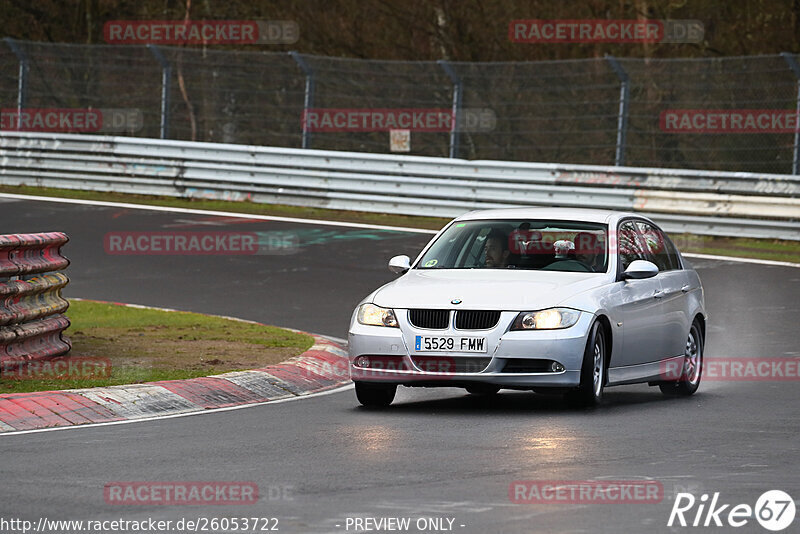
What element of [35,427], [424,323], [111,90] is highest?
[111,90]

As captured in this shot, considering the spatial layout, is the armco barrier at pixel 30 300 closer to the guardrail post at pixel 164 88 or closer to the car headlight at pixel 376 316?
the car headlight at pixel 376 316

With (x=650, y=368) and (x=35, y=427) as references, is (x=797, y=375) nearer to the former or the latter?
(x=650, y=368)

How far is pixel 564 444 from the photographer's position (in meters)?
9.03

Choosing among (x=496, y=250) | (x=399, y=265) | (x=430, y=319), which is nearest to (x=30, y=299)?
A: (x=399, y=265)

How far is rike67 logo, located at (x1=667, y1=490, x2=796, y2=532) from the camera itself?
22.2 ft

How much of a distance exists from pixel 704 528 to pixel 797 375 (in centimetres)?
661

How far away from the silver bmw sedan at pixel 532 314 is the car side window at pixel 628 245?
0.02m

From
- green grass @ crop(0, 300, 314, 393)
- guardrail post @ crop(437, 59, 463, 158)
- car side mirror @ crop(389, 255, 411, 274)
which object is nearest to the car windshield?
car side mirror @ crop(389, 255, 411, 274)

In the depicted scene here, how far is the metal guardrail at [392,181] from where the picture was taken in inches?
941

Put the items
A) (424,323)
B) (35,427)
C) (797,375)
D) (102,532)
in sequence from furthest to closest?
(797,375) → (424,323) → (35,427) → (102,532)

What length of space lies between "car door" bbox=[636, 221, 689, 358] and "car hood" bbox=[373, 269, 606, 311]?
3.07 feet

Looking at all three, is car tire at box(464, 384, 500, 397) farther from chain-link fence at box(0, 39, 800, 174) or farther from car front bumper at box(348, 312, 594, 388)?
chain-link fence at box(0, 39, 800, 174)

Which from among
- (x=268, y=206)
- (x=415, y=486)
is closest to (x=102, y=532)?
(x=415, y=486)

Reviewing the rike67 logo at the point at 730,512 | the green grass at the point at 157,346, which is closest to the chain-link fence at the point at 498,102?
the green grass at the point at 157,346
